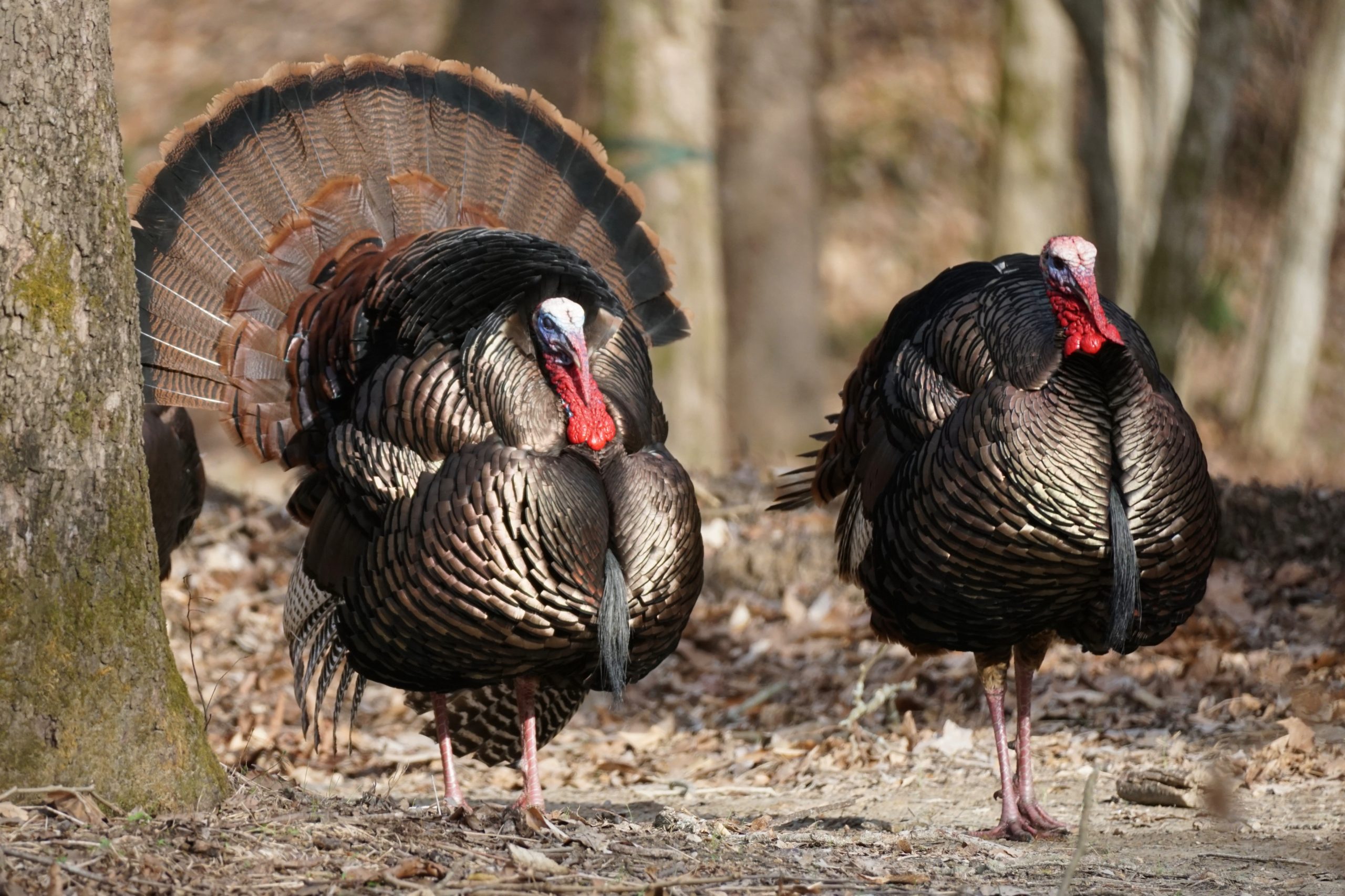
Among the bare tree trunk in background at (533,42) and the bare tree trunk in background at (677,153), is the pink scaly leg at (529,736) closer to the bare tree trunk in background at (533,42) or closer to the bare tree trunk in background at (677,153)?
the bare tree trunk in background at (677,153)

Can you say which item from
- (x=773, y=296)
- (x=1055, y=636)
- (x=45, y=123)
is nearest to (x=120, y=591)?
(x=45, y=123)

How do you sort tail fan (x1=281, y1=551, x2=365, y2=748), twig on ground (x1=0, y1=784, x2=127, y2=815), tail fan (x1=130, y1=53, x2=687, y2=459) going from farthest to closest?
tail fan (x1=130, y1=53, x2=687, y2=459) → tail fan (x1=281, y1=551, x2=365, y2=748) → twig on ground (x1=0, y1=784, x2=127, y2=815)

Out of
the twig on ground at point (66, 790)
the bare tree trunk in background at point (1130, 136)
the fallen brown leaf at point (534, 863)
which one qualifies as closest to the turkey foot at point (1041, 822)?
the fallen brown leaf at point (534, 863)

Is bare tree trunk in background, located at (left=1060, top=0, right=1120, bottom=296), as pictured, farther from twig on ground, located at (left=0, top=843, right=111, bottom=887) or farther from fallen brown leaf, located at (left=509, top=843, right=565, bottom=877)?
twig on ground, located at (left=0, top=843, right=111, bottom=887)

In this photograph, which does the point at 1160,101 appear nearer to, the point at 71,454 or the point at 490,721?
the point at 490,721

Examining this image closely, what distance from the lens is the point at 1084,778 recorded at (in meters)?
5.14

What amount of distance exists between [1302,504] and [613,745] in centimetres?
351

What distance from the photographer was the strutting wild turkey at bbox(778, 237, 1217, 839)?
4242 mm

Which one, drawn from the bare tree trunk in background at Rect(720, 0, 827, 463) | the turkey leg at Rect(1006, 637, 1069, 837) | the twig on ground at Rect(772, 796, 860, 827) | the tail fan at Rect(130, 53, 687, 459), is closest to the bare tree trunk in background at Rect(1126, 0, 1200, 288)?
the bare tree trunk in background at Rect(720, 0, 827, 463)

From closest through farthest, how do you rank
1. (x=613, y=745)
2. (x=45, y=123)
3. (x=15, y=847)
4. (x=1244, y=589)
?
(x=15, y=847), (x=45, y=123), (x=613, y=745), (x=1244, y=589)

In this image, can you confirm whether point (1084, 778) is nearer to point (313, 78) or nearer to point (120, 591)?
point (120, 591)

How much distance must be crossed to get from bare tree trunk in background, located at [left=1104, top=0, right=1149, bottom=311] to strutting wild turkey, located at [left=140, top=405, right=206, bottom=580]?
10.6 meters

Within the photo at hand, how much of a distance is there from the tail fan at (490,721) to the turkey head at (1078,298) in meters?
1.96

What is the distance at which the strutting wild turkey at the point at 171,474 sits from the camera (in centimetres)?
541
